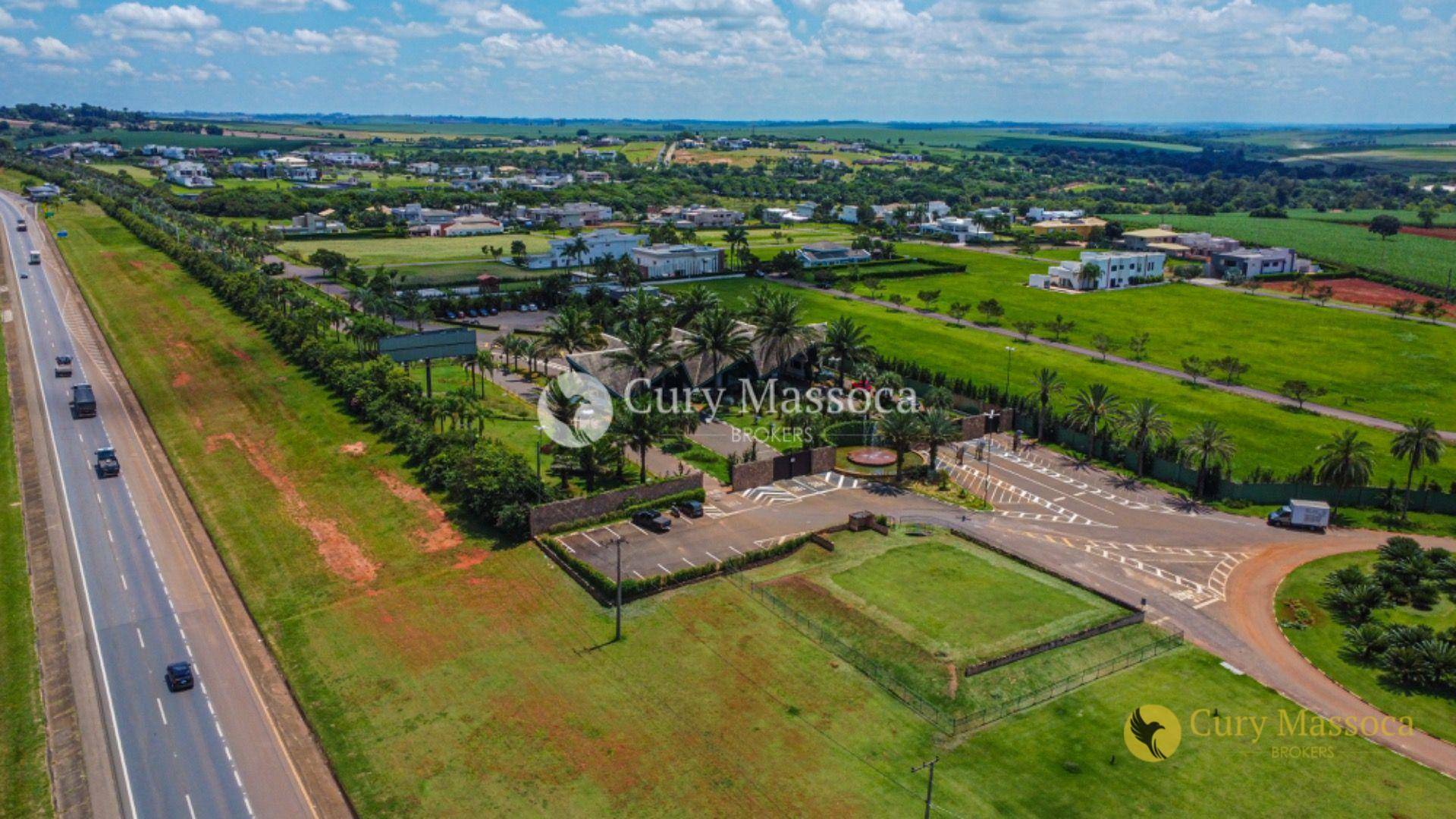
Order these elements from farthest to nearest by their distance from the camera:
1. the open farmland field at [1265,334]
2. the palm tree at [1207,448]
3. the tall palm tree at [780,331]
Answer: the open farmland field at [1265,334]
the tall palm tree at [780,331]
the palm tree at [1207,448]

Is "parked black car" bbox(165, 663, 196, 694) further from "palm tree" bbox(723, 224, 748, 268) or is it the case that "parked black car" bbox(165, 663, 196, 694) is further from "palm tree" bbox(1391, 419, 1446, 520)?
"palm tree" bbox(723, 224, 748, 268)

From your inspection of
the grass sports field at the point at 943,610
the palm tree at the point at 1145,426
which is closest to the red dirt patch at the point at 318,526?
the grass sports field at the point at 943,610

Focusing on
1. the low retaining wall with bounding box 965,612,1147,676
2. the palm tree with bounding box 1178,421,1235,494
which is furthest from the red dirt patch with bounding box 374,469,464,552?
the palm tree with bounding box 1178,421,1235,494

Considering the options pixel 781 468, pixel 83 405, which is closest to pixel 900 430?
pixel 781 468

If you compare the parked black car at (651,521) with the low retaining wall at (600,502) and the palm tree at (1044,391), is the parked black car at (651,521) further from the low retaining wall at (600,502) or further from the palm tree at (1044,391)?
the palm tree at (1044,391)

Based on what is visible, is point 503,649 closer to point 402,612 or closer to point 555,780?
point 402,612

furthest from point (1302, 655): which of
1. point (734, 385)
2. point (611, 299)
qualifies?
point (611, 299)
